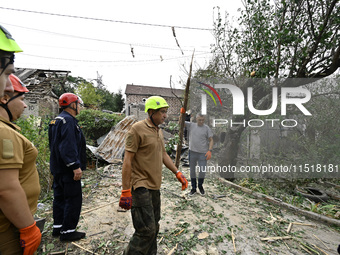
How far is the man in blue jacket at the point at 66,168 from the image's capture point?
2747mm

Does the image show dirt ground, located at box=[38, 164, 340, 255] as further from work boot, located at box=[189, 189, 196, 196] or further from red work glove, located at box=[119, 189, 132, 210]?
red work glove, located at box=[119, 189, 132, 210]

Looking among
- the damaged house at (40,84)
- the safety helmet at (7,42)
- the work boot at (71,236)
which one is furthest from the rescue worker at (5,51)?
the damaged house at (40,84)

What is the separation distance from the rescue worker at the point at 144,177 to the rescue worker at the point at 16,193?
39.0 inches

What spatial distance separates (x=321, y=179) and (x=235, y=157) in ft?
10.9

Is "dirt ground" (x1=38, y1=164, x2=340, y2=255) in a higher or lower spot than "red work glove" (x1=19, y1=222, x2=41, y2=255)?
lower

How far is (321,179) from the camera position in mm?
7250

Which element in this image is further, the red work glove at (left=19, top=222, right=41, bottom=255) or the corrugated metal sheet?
the corrugated metal sheet

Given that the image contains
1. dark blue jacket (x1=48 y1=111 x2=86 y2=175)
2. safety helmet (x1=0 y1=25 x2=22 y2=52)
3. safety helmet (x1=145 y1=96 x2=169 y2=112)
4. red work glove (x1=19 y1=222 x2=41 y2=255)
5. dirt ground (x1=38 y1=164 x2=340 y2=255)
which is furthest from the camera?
dirt ground (x1=38 y1=164 x2=340 y2=255)

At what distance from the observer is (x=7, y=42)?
1.09 metres

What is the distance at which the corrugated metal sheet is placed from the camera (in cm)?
816

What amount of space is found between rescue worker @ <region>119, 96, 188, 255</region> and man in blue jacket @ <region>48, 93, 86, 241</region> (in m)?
0.98

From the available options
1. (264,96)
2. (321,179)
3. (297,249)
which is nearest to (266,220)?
(297,249)

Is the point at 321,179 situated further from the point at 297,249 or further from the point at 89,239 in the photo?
the point at 89,239

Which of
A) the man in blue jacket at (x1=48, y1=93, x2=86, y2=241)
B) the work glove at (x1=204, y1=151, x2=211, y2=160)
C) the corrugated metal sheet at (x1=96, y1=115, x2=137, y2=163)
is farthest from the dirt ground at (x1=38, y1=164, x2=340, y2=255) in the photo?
the corrugated metal sheet at (x1=96, y1=115, x2=137, y2=163)
